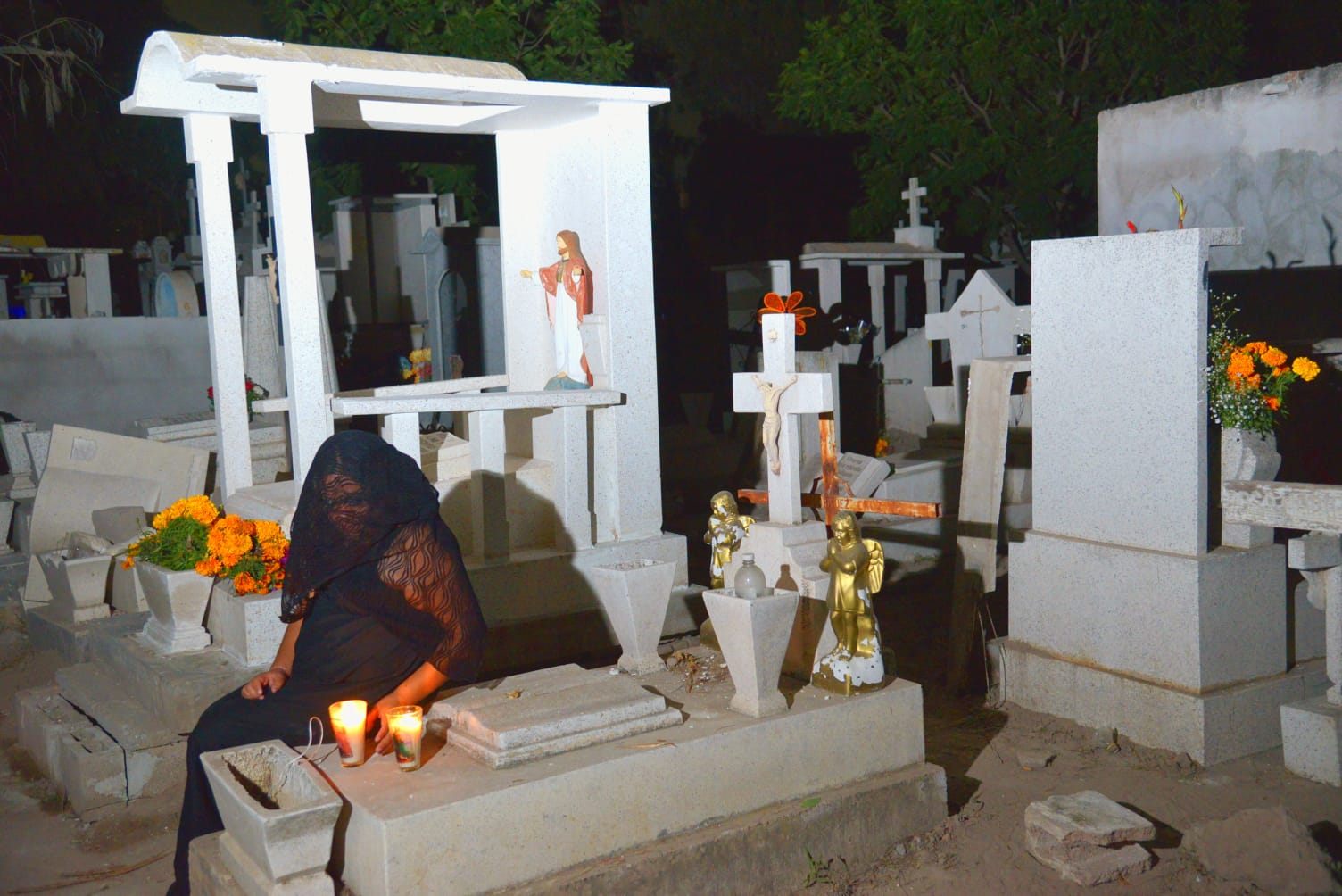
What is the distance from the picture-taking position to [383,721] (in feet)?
13.1

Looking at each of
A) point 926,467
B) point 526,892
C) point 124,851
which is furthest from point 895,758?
point 926,467

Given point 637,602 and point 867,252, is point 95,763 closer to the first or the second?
point 637,602

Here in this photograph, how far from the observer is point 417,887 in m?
3.37

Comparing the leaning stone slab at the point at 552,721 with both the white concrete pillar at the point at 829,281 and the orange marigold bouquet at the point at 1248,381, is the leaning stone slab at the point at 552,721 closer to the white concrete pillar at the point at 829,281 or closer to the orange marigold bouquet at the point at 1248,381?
the orange marigold bouquet at the point at 1248,381

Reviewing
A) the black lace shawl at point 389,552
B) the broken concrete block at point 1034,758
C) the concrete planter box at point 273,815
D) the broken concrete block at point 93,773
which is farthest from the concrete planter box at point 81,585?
the broken concrete block at point 1034,758

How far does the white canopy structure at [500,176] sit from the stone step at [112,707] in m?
1.37

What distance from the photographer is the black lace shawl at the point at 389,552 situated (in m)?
4.21

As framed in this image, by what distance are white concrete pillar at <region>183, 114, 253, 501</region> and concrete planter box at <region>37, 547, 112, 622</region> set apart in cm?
102

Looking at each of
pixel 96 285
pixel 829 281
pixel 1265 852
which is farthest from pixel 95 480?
pixel 829 281

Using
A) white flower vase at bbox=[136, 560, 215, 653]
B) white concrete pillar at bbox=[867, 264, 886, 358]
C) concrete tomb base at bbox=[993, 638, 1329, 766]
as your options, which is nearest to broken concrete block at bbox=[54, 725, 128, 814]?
white flower vase at bbox=[136, 560, 215, 653]

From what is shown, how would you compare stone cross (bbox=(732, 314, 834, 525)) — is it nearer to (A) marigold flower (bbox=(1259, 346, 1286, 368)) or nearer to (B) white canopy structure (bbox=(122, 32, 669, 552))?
(B) white canopy structure (bbox=(122, 32, 669, 552))

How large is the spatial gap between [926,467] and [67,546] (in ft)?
21.4

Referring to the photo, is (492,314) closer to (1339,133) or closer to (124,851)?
(1339,133)

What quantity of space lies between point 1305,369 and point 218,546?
5172 millimetres
